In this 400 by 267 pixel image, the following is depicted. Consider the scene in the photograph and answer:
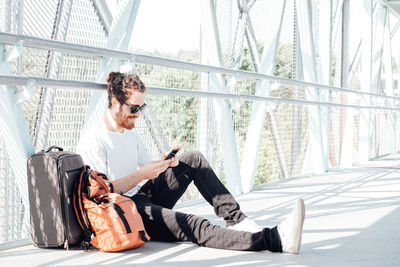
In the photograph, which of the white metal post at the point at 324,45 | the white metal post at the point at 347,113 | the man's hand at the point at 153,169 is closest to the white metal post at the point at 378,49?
the white metal post at the point at 347,113

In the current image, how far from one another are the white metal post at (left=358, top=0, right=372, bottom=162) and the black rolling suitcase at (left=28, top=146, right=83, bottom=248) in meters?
7.60

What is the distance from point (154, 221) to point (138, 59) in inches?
43.2

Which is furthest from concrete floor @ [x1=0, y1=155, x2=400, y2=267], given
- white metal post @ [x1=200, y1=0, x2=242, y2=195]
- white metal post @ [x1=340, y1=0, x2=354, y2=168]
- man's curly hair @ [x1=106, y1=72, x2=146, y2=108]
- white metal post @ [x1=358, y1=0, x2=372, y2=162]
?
white metal post @ [x1=358, y1=0, x2=372, y2=162]

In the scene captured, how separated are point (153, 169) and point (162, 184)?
0.76 ft

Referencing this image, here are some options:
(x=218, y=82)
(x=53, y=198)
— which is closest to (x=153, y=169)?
(x=53, y=198)

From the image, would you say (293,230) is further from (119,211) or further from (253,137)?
(253,137)

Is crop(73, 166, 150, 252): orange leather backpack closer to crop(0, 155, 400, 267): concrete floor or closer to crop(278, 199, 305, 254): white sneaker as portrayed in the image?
crop(0, 155, 400, 267): concrete floor

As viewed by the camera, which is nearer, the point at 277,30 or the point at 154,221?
the point at 154,221

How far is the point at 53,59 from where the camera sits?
11.3 feet

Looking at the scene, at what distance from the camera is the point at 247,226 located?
9.93ft

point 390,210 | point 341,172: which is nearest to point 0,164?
point 390,210

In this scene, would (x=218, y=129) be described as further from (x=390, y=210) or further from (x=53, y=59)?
(x=53, y=59)

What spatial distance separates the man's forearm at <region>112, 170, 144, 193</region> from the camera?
117 inches

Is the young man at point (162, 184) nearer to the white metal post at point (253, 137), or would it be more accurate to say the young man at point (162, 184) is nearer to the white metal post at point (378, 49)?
the white metal post at point (253, 137)
